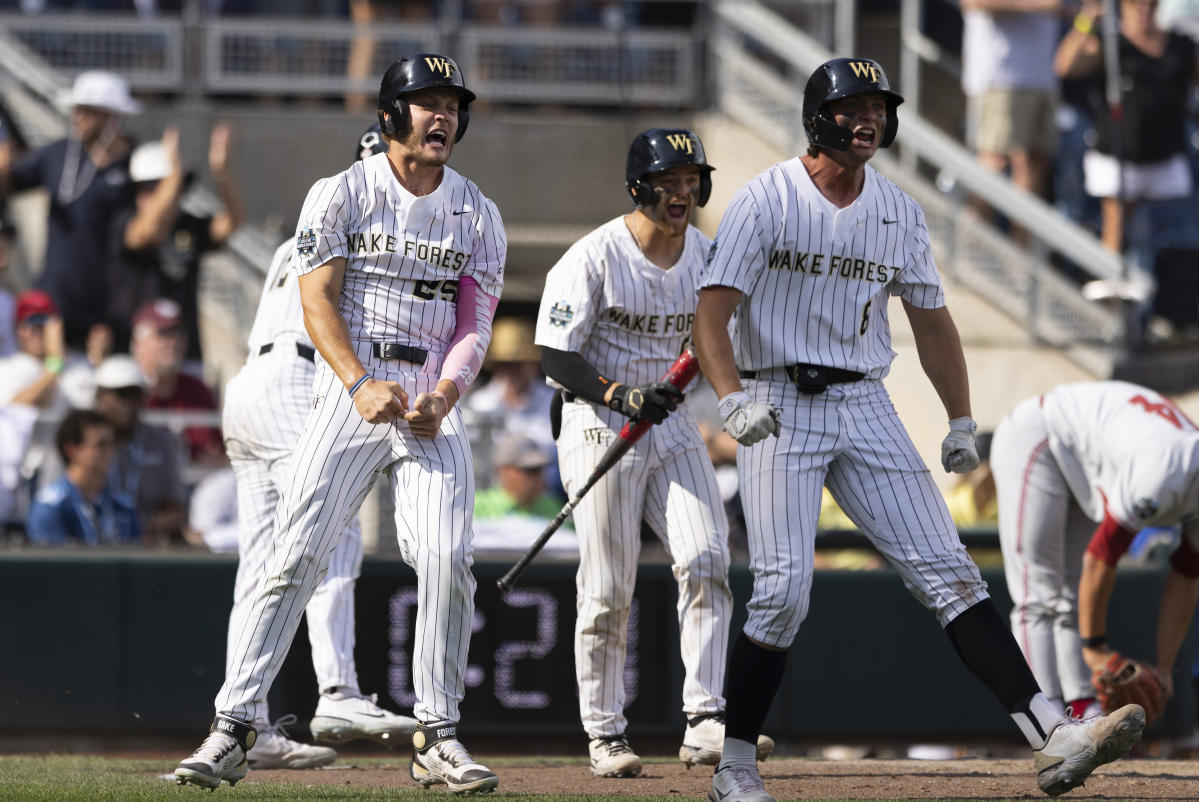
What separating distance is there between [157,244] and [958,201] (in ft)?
16.8

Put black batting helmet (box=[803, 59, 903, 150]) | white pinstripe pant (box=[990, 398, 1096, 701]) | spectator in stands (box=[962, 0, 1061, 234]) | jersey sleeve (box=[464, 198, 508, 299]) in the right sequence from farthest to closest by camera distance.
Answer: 1. spectator in stands (box=[962, 0, 1061, 234])
2. white pinstripe pant (box=[990, 398, 1096, 701])
3. jersey sleeve (box=[464, 198, 508, 299])
4. black batting helmet (box=[803, 59, 903, 150])

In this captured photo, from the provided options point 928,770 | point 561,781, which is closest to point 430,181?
point 561,781

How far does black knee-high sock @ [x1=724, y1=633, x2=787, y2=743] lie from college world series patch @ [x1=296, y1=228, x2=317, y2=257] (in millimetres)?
1744

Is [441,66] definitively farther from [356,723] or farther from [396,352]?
[356,723]

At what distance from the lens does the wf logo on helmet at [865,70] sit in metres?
5.63

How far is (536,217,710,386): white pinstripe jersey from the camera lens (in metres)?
6.70

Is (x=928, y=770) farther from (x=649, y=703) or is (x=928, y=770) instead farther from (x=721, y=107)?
(x=721, y=107)

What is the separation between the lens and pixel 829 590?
889 centimetres

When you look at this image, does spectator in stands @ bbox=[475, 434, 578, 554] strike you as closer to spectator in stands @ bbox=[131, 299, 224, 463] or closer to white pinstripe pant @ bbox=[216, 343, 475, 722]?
spectator in stands @ bbox=[131, 299, 224, 463]

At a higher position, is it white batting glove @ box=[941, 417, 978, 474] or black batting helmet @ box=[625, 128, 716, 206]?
black batting helmet @ box=[625, 128, 716, 206]

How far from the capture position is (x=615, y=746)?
6.73 meters

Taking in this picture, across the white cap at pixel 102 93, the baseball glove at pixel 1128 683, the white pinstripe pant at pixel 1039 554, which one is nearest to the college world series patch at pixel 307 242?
the white pinstripe pant at pixel 1039 554

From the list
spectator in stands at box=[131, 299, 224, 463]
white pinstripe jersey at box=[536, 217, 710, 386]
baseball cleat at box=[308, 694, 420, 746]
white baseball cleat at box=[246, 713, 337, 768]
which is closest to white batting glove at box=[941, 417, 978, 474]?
white pinstripe jersey at box=[536, 217, 710, 386]

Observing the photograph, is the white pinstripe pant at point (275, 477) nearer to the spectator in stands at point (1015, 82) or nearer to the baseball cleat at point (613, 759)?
the baseball cleat at point (613, 759)
